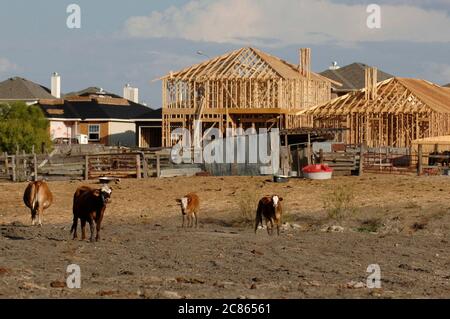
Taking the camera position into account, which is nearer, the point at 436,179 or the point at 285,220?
the point at 285,220

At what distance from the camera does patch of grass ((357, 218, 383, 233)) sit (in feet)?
91.5

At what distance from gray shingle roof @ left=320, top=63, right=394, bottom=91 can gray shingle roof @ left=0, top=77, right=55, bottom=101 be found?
85.3 feet

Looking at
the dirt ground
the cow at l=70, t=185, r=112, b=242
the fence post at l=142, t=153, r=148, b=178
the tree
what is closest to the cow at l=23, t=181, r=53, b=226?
the dirt ground

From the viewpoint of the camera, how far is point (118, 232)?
83.2ft

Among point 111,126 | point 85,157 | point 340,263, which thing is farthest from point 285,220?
point 111,126

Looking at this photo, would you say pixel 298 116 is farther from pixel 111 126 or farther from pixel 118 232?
pixel 118 232

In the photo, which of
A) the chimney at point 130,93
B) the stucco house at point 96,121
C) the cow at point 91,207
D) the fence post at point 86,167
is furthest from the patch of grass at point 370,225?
the chimney at point 130,93

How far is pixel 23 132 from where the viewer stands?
214ft

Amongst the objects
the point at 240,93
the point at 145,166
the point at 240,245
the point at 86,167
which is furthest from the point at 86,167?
the point at 240,93

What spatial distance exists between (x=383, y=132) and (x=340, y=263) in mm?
47624

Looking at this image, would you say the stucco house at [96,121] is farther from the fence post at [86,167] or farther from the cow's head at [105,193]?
the cow's head at [105,193]

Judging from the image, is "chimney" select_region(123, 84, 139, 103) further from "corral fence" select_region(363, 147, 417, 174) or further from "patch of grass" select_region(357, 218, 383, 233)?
"patch of grass" select_region(357, 218, 383, 233)
